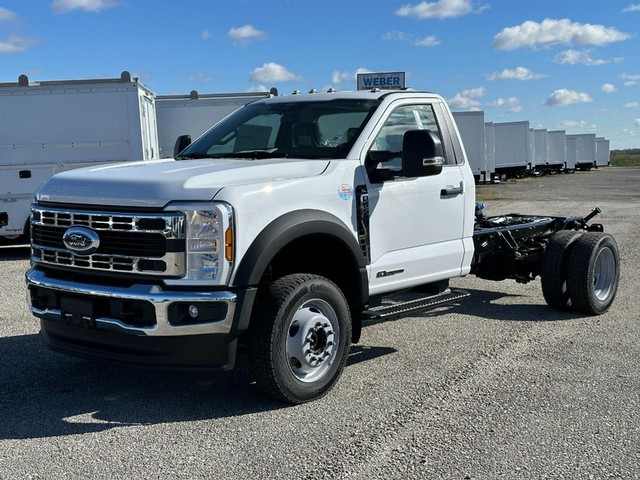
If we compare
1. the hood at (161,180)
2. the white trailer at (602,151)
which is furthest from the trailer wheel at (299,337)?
the white trailer at (602,151)

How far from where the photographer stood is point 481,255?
750cm

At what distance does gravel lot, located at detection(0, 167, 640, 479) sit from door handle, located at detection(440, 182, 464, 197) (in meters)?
1.31

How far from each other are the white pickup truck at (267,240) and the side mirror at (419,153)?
0.04 feet

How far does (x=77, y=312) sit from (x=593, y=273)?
5042mm

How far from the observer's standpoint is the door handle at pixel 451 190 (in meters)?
5.96

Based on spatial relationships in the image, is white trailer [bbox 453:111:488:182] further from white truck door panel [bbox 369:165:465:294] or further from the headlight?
the headlight

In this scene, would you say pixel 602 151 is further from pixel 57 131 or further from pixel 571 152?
pixel 57 131

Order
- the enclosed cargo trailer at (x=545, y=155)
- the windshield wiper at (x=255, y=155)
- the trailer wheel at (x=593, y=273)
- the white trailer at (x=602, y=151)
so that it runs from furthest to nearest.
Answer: the white trailer at (x=602, y=151) → the enclosed cargo trailer at (x=545, y=155) → the trailer wheel at (x=593, y=273) → the windshield wiper at (x=255, y=155)

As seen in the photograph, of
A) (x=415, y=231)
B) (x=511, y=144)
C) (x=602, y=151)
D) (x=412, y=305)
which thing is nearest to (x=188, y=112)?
(x=415, y=231)

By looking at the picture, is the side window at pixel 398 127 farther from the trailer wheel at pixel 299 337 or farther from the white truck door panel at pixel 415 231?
the trailer wheel at pixel 299 337

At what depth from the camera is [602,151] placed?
6700cm

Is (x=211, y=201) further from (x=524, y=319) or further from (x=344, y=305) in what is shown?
(x=524, y=319)

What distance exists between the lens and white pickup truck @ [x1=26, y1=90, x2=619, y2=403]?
4316mm

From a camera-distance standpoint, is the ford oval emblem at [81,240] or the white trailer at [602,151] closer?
the ford oval emblem at [81,240]
